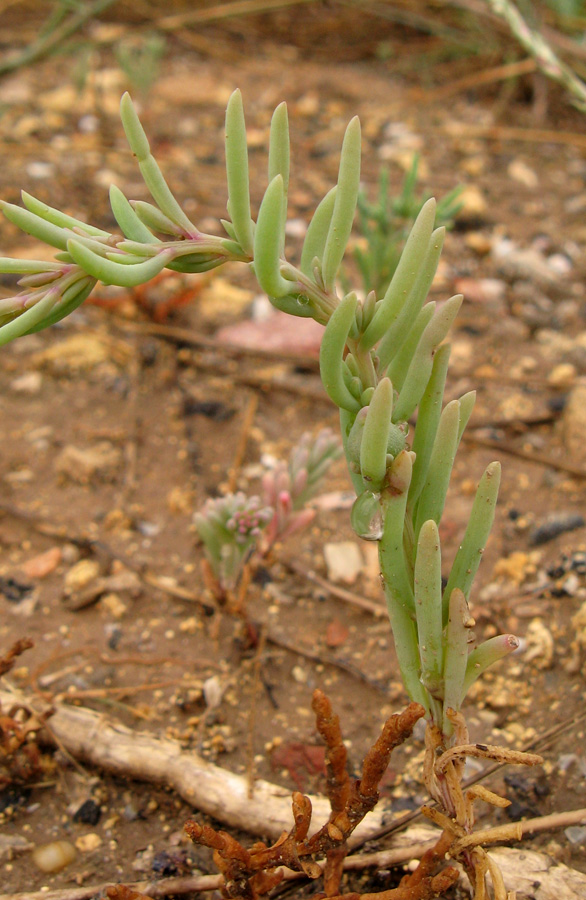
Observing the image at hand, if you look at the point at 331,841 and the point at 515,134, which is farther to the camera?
the point at 515,134

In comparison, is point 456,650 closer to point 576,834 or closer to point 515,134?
point 576,834

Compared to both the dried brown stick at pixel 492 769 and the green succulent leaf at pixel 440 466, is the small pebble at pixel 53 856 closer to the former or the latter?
the dried brown stick at pixel 492 769

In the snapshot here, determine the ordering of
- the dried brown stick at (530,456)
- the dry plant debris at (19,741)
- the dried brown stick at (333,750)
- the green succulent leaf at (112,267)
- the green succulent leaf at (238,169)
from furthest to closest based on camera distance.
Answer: the dried brown stick at (530,456) < the dry plant debris at (19,741) < the dried brown stick at (333,750) < the green succulent leaf at (238,169) < the green succulent leaf at (112,267)

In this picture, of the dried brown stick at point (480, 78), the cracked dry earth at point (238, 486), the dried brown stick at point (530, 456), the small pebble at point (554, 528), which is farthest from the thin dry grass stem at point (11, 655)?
the dried brown stick at point (480, 78)

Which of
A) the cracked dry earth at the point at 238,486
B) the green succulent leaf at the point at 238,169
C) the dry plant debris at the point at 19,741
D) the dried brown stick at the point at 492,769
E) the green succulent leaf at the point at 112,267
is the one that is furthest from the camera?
the cracked dry earth at the point at 238,486

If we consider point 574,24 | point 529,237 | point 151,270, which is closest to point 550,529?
point 151,270

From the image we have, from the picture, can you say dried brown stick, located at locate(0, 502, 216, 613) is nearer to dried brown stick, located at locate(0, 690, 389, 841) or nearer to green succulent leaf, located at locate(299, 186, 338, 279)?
dried brown stick, located at locate(0, 690, 389, 841)

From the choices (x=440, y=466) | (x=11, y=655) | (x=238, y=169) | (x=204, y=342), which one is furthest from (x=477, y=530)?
(x=204, y=342)

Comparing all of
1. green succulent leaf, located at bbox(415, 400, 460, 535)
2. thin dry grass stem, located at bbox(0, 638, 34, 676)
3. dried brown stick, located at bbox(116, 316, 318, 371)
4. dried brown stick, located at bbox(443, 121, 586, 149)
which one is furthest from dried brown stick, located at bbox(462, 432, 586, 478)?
dried brown stick, located at bbox(443, 121, 586, 149)
